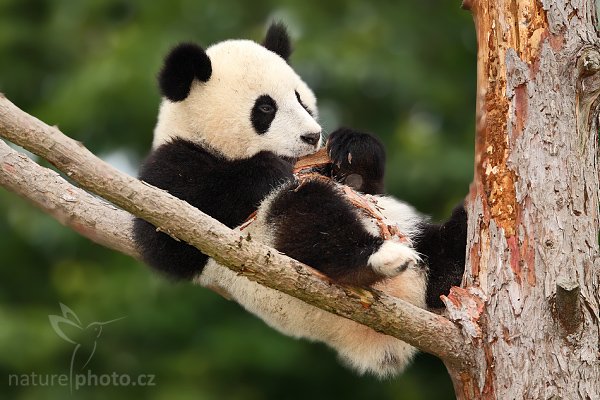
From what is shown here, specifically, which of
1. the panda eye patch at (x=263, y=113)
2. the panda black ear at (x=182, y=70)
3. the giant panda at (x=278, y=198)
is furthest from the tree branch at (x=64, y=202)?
the panda eye patch at (x=263, y=113)

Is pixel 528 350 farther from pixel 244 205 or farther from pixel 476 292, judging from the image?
pixel 244 205

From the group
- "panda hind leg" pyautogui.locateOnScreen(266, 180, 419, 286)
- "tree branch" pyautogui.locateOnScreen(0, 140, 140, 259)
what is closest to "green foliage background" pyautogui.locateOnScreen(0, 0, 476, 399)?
"tree branch" pyautogui.locateOnScreen(0, 140, 140, 259)

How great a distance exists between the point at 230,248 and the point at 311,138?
1.39 meters

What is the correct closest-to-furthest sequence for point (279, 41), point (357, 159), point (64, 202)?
point (64, 202) < point (357, 159) < point (279, 41)

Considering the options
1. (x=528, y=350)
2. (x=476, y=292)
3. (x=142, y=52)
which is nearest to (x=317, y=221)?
(x=476, y=292)

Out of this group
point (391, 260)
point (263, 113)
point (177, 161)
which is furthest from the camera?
point (263, 113)

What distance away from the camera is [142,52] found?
8.76m

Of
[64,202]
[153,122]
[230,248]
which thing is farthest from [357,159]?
[153,122]

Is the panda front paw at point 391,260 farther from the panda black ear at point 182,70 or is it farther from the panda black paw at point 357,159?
the panda black ear at point 182,70

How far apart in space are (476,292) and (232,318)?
5660mm

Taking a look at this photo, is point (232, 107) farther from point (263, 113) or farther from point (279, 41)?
point (279, 41)

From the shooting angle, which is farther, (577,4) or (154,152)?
(154,152)

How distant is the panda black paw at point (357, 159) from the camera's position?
460 centimetres

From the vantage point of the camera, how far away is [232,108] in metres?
4.66
